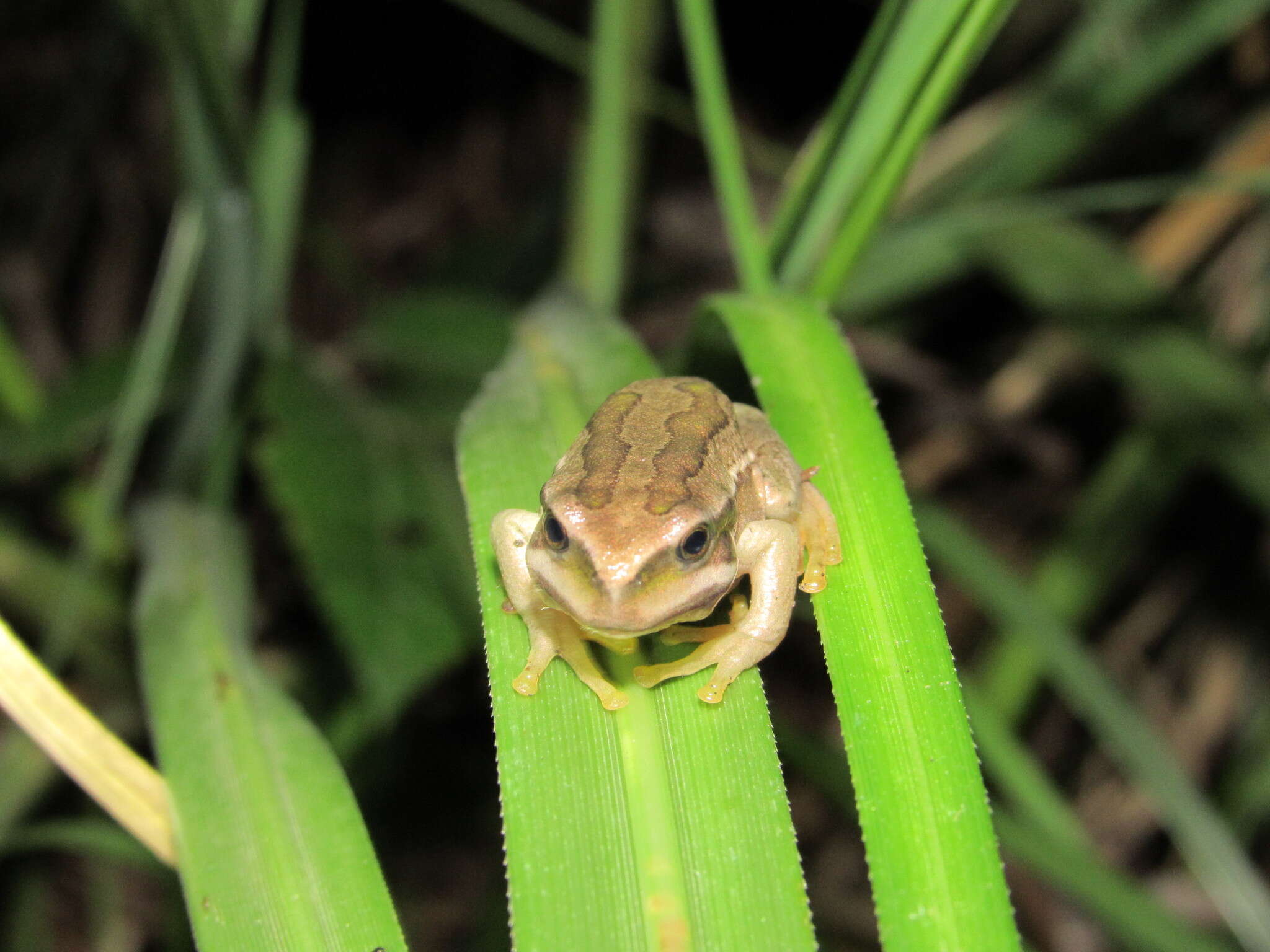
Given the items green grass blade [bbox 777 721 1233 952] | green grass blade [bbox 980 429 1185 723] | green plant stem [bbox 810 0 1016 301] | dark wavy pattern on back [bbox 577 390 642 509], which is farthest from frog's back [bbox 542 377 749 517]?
green grass blade [bbox 980 429 1185 723]

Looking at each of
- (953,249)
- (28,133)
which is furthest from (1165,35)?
(28,133)

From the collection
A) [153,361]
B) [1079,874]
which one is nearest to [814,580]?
[1079,874]

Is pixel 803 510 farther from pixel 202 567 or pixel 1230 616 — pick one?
pixel 1230 616

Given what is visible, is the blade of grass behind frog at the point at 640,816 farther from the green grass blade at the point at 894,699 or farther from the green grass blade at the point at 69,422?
the green grass blade at the point at 69,422

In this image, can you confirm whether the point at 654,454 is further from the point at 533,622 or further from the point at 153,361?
the point at 153,361

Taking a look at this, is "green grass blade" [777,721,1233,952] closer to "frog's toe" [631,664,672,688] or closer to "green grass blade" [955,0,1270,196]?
"frog's toe" [631,664,672,688]

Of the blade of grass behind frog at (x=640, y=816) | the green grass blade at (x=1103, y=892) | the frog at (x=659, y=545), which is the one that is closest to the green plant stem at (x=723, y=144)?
the frog at (x=659, y=545)
